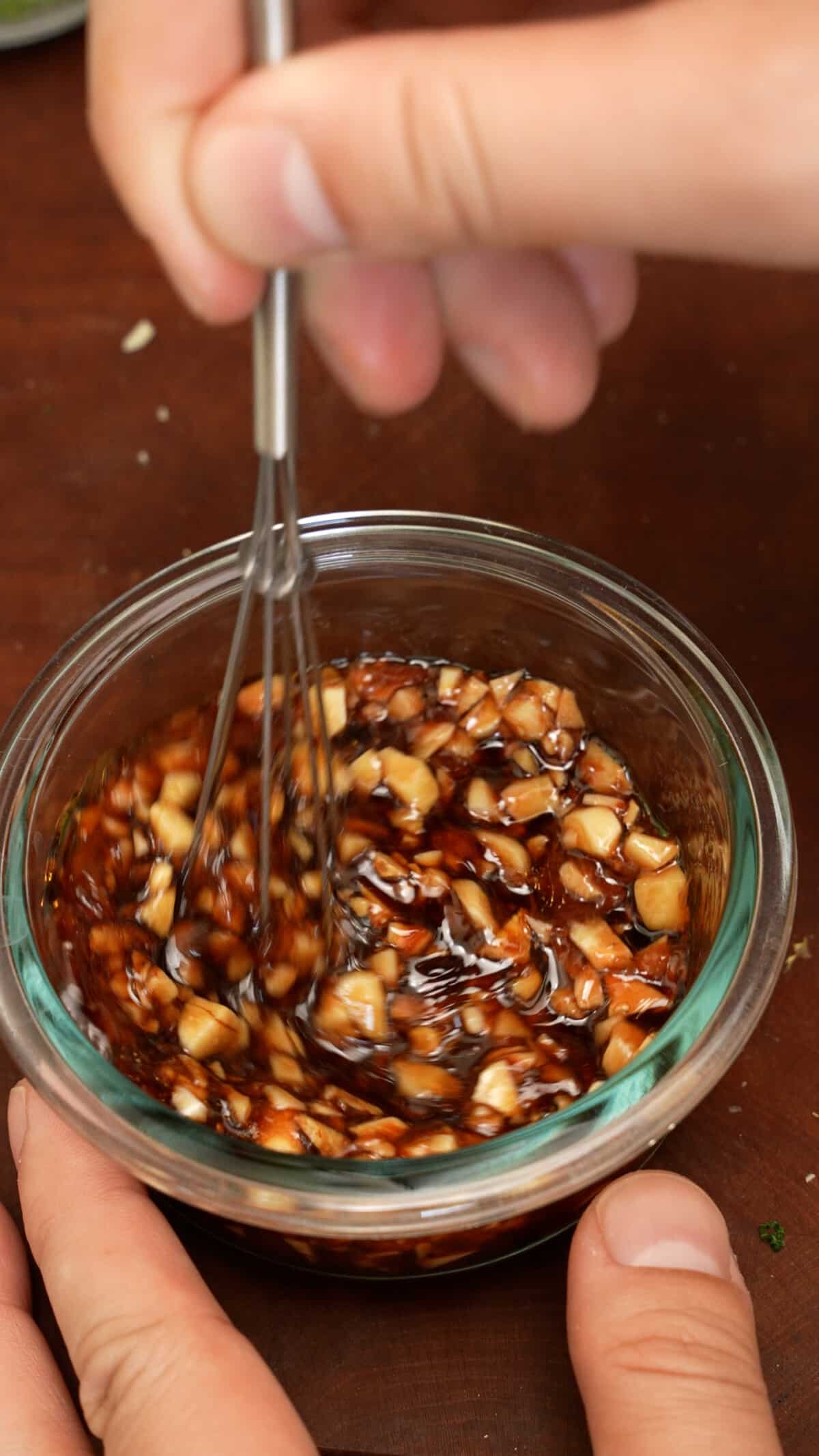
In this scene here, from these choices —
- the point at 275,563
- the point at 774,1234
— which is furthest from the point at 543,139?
the point at 774,1234

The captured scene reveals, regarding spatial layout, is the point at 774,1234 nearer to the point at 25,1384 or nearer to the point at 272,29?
the point at 25,1384

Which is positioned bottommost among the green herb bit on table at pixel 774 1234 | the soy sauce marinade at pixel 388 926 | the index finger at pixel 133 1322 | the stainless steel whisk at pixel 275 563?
the green herb bit on table at pixel 774 1234

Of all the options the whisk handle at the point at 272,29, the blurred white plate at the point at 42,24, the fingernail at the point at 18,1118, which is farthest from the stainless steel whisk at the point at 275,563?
the blurred white plate at the point at 42,24

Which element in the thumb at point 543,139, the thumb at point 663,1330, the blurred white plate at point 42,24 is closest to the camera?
the thumb at point 543,139

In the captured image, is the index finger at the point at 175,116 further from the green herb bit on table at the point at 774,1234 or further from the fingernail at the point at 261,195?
the green herb bit on table at the point at 774,1234

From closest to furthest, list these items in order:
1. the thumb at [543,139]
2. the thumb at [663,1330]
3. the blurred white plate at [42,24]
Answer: the thumb at [543,139] → the thumb at [663,1330] → the blurred white plate at [42,24]

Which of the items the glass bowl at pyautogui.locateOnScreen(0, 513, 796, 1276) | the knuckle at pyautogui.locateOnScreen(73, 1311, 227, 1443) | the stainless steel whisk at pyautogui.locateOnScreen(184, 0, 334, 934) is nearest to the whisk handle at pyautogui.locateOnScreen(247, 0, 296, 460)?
the stainless steel whisk at pyautogui.locateOnScreen(184, 0, 334, 934)

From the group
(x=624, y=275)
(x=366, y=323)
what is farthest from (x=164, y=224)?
(x=624, y=275)

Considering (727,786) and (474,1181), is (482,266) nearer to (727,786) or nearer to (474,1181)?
(727,786)

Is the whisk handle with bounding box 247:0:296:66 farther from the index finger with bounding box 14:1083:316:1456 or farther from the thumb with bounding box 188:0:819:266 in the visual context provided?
the index finger with bounding box 14:1083:316:1456

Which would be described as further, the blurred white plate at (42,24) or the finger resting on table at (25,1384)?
the blurred white plate at (42,24)
